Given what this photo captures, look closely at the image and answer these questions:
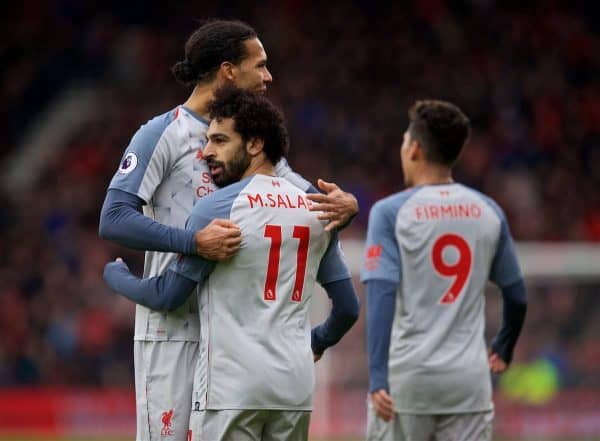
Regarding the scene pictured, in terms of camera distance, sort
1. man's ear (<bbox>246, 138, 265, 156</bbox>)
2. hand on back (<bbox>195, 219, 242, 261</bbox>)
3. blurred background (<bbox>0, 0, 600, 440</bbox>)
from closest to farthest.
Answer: hand on back (<bbox>195, 219, 242, 261</bbox>) < man's ear (<bbox>246, 138, 265, 156</bbox>) < blurred background (<bbox>0, 0, 600, 440</bbox>)

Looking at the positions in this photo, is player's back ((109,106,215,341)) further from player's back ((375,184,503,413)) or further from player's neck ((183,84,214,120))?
player's back ((375,184,503,413))

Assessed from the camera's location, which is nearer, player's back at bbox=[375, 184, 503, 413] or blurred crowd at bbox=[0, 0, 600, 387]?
player's back at bbox=[375, 184, 503, 413]

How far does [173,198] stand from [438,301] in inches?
56.2

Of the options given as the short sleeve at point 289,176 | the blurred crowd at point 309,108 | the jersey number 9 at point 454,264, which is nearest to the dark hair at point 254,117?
the short sleeve at point 289,176

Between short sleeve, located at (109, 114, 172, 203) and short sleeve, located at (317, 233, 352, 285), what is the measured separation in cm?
66

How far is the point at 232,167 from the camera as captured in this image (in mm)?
4902

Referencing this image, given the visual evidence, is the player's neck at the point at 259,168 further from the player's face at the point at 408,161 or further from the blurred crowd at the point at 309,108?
the blurred crowd at the point at 309,108

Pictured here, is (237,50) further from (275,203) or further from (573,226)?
(573,226)

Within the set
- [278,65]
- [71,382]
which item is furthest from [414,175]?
[278,65]

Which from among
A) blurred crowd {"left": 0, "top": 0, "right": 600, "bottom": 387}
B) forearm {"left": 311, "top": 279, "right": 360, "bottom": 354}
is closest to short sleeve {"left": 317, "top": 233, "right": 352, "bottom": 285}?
forearm {"left": 311, "top": 279, "right": 360, "bottom": 354}

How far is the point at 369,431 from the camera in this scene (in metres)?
6.07

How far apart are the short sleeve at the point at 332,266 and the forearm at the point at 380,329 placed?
0.72 metres

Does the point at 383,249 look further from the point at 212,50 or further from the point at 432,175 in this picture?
the point at 212,50

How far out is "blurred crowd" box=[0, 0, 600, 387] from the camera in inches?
616
